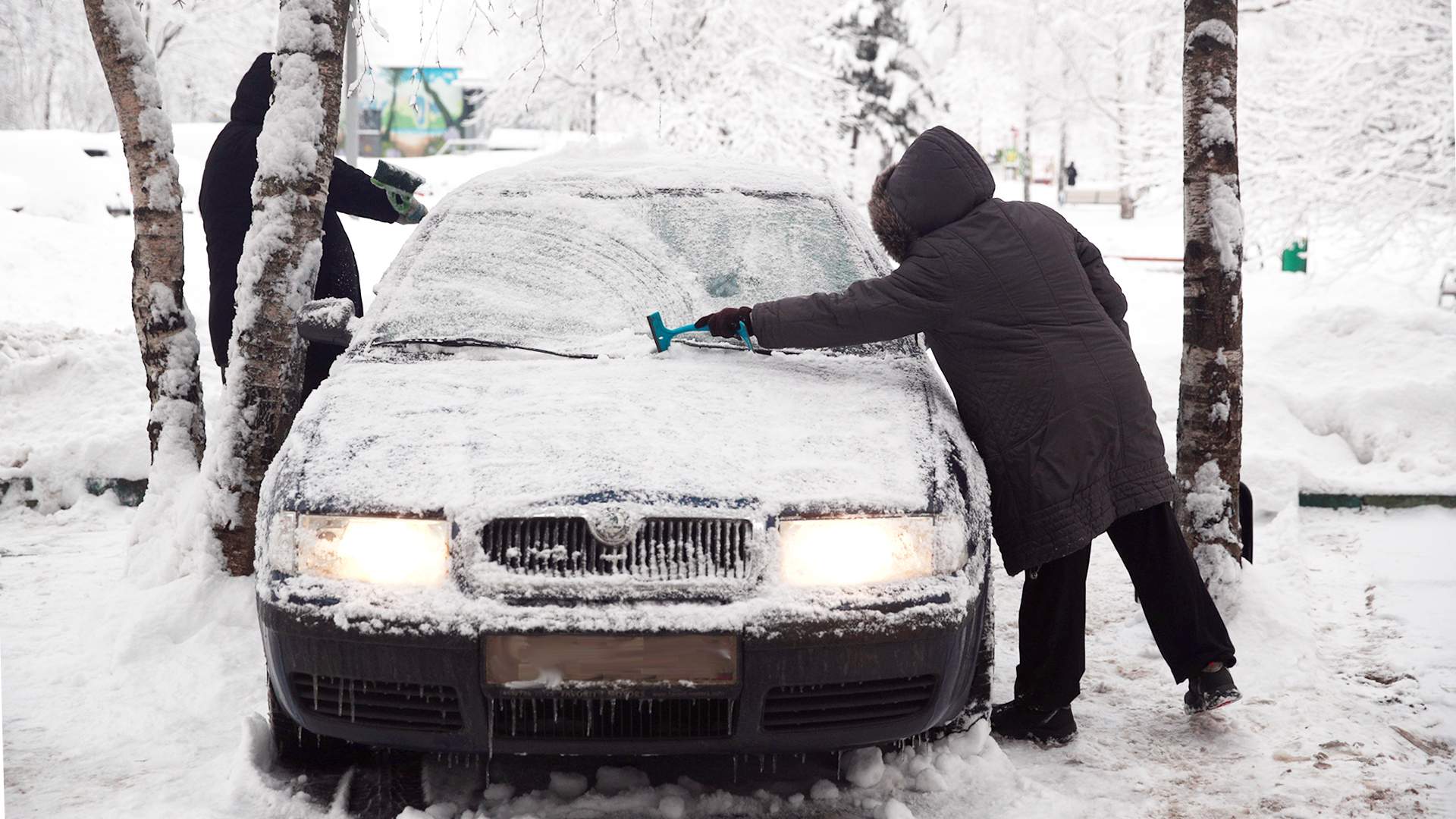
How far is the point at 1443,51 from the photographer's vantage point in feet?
35.2

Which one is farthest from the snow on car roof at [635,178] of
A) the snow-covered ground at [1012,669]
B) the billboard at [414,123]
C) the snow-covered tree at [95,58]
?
the billboard at [414,123]

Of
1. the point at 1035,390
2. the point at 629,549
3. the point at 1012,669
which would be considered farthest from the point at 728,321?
the point at 1012,669

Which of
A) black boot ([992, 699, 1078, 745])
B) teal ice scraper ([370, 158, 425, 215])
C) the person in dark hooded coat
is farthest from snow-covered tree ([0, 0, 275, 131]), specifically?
black boot ([992, 699, 1078, 745])

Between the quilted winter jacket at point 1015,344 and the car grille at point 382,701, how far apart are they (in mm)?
1263

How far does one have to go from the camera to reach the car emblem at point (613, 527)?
Answer: 8.53 ft

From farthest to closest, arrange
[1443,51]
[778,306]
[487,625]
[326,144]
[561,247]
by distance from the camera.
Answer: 1. [1443,51]
2. [326,144]
3. [561,247]
4. [778,306]
5. [487,625]

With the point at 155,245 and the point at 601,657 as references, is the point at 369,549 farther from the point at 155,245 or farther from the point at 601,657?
the point at 155,245

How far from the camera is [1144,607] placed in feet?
11.6

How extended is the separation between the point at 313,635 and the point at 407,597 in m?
0.21

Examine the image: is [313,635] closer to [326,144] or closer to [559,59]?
[326,144]

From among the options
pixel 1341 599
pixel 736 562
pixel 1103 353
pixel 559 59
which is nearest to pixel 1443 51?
pixel 1341 599

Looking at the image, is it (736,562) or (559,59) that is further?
(559,59)

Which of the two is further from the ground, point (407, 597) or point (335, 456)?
point (335, 456)

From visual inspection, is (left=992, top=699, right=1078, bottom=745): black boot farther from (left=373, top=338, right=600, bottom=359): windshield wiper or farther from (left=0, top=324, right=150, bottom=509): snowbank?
(left=0, top=324, right=150, bottom=509): snowbank
